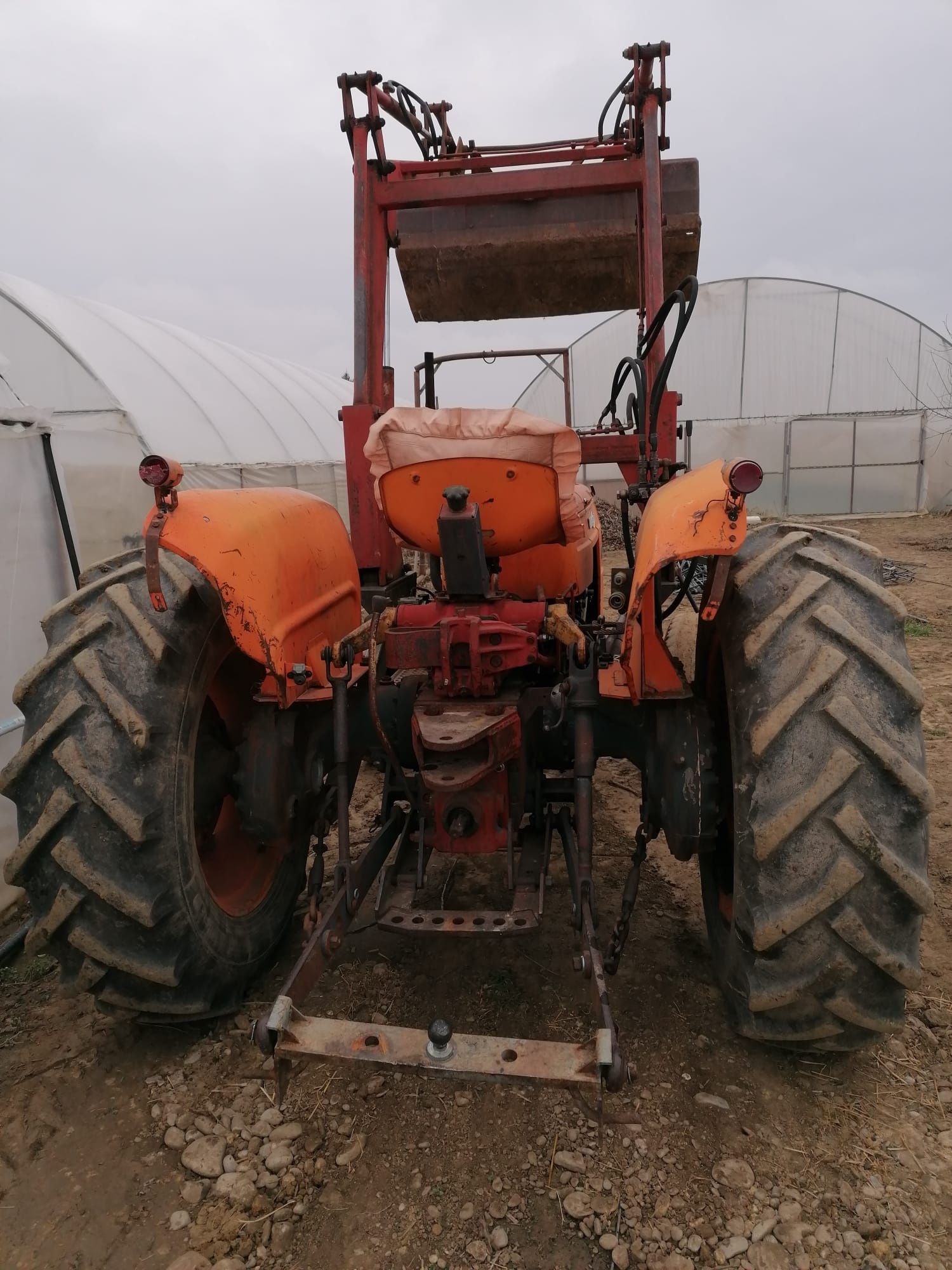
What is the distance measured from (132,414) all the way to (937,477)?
15.8 m

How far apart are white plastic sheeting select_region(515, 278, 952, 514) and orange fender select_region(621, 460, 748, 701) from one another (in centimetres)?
1619

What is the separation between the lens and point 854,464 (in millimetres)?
17062

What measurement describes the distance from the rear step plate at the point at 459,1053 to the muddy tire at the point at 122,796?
0.58 m

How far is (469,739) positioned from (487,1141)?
0.93 metres

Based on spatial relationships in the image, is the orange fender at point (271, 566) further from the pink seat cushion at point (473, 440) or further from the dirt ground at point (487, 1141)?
the dirt ground at point (487, 1141)

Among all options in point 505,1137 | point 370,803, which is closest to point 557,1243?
point 505,1137

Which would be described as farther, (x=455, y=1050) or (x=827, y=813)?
(x=827, y=813)

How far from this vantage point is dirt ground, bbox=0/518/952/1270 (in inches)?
65.6

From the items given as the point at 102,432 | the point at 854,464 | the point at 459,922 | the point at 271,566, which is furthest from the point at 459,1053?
the point at 854,464

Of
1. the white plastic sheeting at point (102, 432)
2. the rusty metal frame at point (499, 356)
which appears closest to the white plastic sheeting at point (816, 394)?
the white plastic sheeting at point (102, 432)

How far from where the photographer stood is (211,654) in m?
2.24

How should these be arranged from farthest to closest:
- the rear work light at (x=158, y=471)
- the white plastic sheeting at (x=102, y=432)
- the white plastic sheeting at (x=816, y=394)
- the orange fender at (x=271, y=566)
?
the white plastic sheeting at (x=816, y=394), the white plastic sheeting at (x=102, y=432), the orange fender at (x=271, y=566), the rear work light at (x=158, y=471)

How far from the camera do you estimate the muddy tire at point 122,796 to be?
1946mm

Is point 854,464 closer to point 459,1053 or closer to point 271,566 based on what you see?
point 271,566
